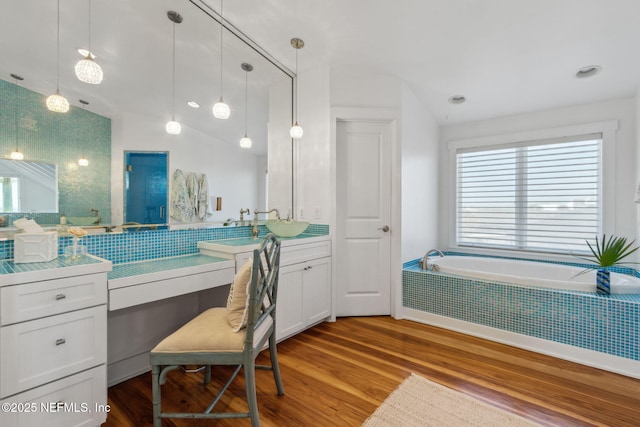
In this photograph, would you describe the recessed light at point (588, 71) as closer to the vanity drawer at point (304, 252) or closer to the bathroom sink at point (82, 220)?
the vanity drawer at point (304, 252)

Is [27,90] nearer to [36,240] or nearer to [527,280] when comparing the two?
[36,240]

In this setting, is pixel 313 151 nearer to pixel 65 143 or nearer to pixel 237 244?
pixel 237 244

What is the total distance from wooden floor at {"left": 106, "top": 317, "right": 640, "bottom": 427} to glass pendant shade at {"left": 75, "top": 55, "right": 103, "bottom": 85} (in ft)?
5.93

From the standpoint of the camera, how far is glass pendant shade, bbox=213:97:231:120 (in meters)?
2.26

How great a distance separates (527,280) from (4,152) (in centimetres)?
348

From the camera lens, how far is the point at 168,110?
81.7 inches

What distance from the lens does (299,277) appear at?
255cm

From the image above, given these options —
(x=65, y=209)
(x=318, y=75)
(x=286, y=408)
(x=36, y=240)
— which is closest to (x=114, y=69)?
(x=65, y=209)

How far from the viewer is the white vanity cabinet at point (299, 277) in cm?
221

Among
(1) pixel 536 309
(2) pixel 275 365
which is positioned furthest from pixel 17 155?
(1) pixel 536 309

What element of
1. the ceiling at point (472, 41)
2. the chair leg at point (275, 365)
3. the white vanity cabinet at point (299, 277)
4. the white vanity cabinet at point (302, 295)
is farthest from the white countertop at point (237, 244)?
the ceiling at point (472, 41)

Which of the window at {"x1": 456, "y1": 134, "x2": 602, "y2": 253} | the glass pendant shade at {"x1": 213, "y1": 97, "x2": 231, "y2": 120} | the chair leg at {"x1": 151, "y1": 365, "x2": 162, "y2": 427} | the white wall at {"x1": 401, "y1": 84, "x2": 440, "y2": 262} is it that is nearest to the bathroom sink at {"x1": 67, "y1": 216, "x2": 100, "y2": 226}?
the chair leg at {"x1": 151, "y1": 365, "x2": 162, "y2": 427}

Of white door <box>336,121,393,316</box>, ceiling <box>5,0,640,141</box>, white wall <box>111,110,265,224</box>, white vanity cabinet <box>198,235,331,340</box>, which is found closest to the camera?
ceiling <box>5,0,640,141</box>

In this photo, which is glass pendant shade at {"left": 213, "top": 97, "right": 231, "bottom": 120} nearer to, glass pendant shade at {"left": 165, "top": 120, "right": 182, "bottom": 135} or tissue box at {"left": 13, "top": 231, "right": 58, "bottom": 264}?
glass pendant shade at {"left": 165, "top": 120, "right": 182, "bottom": 135}
